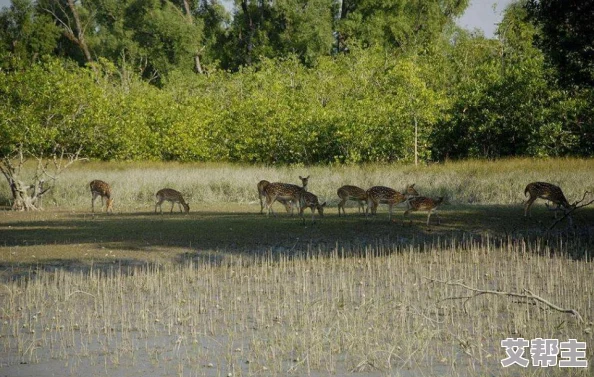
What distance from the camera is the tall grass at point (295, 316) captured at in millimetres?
8805

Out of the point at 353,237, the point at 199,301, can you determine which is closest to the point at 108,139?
the point at 353,237

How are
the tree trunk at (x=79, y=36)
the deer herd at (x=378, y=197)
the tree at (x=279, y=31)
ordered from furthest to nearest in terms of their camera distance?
the tree trunk at (x=79, y=36) < the tree at (x=279, y=31) < the deer herd at (x=378, y=197)

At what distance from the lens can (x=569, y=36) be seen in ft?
57.5

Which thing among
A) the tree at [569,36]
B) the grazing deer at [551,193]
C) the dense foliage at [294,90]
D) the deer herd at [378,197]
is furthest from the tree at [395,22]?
the tree at [569,36]

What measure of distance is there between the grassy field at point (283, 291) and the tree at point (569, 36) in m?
3.32

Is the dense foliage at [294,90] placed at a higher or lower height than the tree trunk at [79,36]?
lower

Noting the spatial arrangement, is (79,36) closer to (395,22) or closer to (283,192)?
(395,22)

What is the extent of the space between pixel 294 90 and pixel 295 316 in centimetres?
3620

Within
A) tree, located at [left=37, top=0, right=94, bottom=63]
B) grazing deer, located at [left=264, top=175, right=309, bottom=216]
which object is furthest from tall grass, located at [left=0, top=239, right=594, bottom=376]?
tree, located at [left=37, top=0, right=94, bottom=63]

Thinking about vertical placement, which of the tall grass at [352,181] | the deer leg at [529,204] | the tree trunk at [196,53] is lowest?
the deer leg at [529,204]

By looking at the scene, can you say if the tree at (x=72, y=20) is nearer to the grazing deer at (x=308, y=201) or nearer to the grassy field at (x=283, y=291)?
the grassy field at (x=283, y=291)

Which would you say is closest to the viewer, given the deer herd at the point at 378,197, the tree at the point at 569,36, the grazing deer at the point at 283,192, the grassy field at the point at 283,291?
the grassy field at the point at 283,291

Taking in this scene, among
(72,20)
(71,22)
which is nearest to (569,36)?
(72,20)

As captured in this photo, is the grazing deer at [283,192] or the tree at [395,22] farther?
the tree at [395,22]
